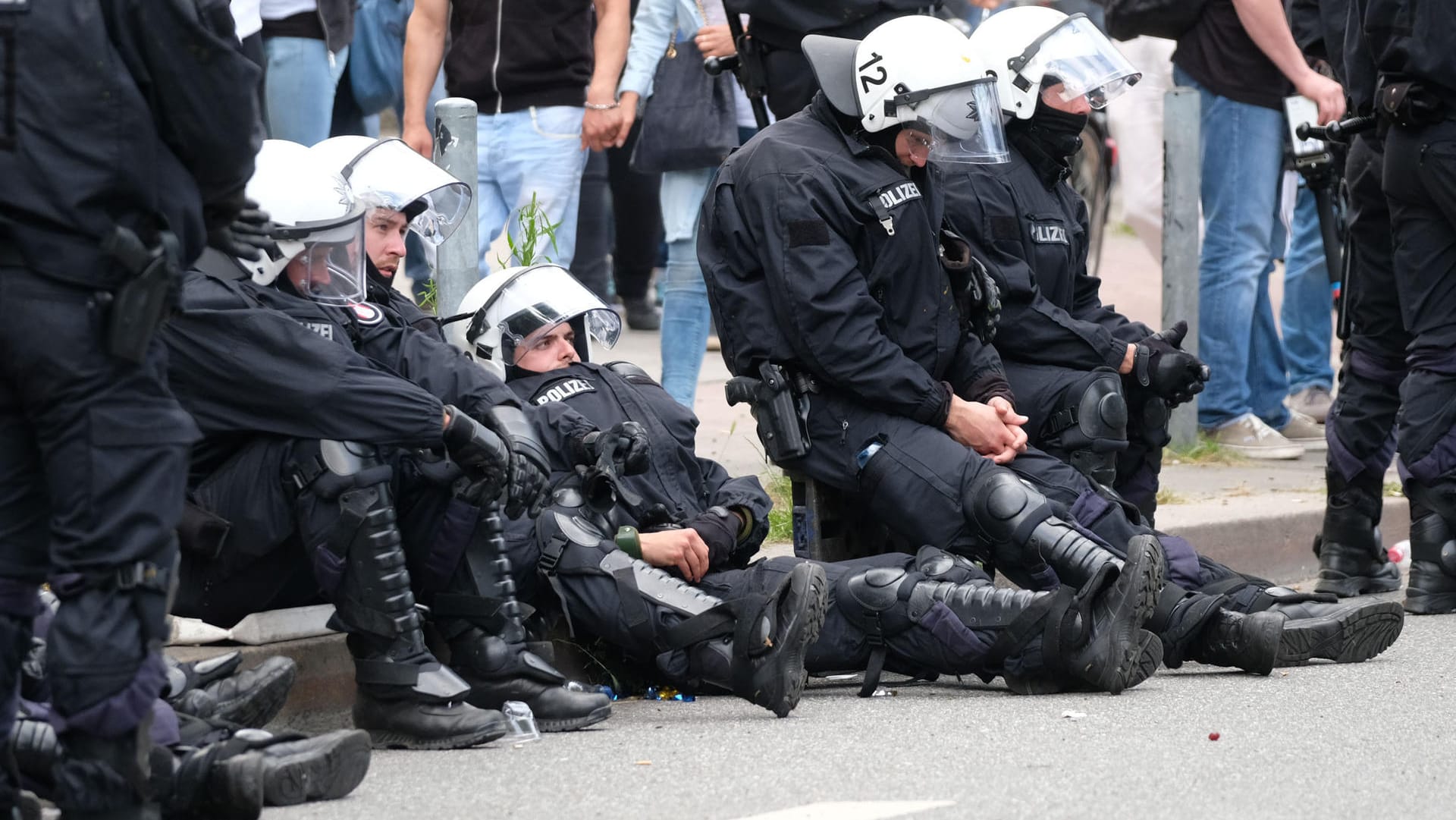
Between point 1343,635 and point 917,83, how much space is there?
1.70m

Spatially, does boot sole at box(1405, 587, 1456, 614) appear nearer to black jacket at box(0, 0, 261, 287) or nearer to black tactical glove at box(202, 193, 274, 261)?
black tactical glove at box(202, 193, 274, 261)

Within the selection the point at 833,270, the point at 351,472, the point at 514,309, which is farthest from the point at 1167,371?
the point at 351,472

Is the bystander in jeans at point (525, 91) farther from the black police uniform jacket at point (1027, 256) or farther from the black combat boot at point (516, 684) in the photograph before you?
the black combat boot at point (516, 684)

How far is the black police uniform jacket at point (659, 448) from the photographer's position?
5117mm

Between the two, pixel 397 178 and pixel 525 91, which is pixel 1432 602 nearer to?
pixel 397 178

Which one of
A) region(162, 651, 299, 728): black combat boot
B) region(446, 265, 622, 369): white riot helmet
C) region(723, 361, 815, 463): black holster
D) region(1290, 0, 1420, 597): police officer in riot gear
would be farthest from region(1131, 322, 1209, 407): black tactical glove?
region(162, 651, 299, 728): black combat boot

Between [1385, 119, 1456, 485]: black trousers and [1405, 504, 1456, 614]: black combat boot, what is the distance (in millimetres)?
128

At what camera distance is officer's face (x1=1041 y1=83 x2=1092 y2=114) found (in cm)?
590

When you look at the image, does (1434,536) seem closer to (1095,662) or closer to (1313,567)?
(1313,567)

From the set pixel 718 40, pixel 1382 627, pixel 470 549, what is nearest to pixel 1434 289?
pixel 1382 627

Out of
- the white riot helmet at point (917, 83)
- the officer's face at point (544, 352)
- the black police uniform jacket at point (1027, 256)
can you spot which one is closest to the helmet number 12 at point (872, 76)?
the white riot helmet at point (917, 83)

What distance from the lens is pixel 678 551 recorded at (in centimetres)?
487

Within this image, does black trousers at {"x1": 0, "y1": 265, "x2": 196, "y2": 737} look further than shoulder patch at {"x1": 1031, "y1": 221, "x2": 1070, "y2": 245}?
No

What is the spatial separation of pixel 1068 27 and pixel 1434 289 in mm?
1259
